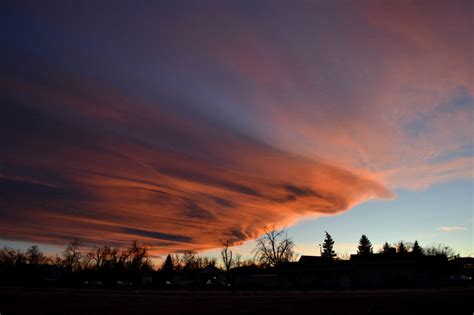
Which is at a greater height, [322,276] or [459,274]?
[459,274]

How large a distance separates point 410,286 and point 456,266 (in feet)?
91.2

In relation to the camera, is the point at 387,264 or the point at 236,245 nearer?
the point at 387,264

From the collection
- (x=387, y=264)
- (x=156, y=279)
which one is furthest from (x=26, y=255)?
(x=387, y=264)

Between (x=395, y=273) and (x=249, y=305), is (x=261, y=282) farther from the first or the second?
(x=249, y=305)

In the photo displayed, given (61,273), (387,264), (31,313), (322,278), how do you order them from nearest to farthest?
(31,313) < (387,264) < (322,278) < (61,273)

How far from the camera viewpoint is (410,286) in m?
57.0

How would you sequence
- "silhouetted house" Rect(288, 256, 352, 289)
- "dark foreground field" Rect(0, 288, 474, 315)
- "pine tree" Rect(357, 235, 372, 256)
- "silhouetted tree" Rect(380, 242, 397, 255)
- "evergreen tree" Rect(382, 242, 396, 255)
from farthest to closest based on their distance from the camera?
"pine tree" Rect(357, 235, 372, 256) < "evergreen tree" Rect(382, 242, 396, 255) < "silhouetted tree" Rect(380, 242, 397, 255) < "silhouetted house" Rect(288, 256, 352, 289) < "dark foreground field" Rect(0, 288, 474, 315)

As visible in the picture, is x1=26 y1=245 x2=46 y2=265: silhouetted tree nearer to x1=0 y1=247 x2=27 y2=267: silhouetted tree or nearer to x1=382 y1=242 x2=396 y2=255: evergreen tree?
x1=0 y1=247 x2=27 y2=267: silhouetted tree

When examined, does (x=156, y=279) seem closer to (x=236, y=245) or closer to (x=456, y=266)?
(x=236, y=245)

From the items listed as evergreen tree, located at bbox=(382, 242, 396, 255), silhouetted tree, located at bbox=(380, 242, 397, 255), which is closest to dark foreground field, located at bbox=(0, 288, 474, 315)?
silhouetted tree, located at bbox=(380, 242, 397, 255)

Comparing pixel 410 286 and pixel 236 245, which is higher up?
pixel 236 245

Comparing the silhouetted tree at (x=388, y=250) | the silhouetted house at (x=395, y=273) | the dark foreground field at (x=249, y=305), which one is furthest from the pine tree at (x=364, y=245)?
the dark foreground field at (x=249, y=305)

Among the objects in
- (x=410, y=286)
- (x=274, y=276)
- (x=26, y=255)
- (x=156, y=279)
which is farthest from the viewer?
(x=26, y=255)

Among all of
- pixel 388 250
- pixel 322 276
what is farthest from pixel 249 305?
pixel 388 250
